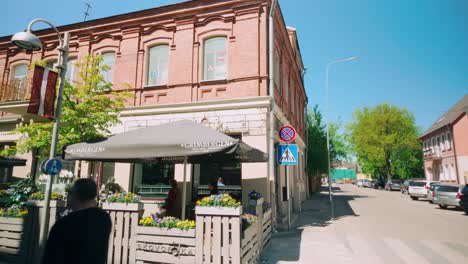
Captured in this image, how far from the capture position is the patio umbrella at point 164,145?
4965mm

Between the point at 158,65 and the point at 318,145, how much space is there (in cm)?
1942

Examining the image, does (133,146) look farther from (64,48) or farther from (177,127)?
Answer: (64,48)

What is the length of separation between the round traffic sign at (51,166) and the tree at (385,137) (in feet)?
152

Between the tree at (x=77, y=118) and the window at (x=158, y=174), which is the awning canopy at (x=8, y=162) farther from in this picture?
the window at (x=158, y=174)

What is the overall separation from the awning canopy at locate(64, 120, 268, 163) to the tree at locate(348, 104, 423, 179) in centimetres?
4409

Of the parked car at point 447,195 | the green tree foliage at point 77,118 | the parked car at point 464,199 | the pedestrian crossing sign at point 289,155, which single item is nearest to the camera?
the green tree foliage at point 77,118

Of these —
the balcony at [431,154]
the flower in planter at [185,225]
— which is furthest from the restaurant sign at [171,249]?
the balcony at [431,154]

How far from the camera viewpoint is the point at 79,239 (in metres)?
2.17

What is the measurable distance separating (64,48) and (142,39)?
6.11m

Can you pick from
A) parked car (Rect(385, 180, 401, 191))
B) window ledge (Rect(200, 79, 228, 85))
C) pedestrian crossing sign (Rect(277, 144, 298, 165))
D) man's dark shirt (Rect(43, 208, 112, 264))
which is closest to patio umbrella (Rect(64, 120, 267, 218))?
man's dark shirt (Rect(43, 208, 112, 264))

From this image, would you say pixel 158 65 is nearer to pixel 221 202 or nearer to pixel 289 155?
pixel 289 155

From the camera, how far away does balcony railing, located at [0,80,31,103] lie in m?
12.7

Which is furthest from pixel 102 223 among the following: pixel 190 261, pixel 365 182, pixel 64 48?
pixel 365 182

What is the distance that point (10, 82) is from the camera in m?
13.9
